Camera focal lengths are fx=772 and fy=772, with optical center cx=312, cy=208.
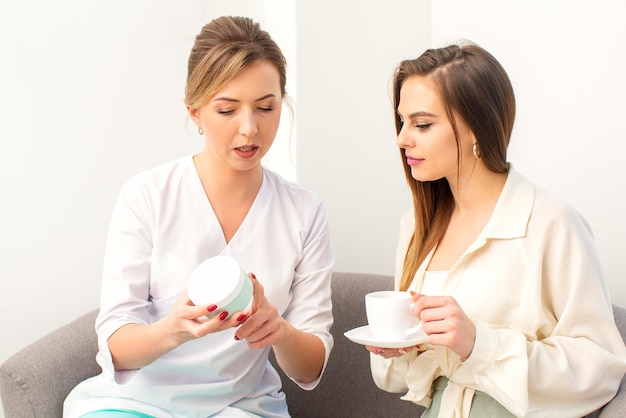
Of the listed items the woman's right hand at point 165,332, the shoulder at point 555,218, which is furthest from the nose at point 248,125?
the shoulder at point 555,218

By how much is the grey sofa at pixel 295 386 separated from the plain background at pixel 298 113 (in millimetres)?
292

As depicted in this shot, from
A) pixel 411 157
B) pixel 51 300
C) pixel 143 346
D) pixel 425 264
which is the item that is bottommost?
pixel 51 300

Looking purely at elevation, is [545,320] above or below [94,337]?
above

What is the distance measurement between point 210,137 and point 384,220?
3.41 ft

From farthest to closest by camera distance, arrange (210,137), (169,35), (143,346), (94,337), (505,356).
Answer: (169,35) < (94,337) < (210,137) < (143,346) < (505,356)

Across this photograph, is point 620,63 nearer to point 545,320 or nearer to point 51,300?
point 545,320

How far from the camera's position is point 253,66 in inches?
63.1

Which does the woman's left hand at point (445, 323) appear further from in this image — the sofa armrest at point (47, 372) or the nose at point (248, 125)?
the sofa armrest at point (47, 372)

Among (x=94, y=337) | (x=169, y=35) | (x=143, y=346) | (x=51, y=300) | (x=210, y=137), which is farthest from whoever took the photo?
(x=169, y=35)

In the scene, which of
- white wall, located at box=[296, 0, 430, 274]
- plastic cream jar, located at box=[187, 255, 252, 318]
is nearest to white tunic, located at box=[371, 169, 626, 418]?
plastic cream jar, located at box=[187, 255, 252, 318]

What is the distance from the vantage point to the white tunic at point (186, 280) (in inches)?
63.7

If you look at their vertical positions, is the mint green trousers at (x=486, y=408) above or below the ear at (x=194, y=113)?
below

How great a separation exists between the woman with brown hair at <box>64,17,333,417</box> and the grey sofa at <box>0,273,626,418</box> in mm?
88

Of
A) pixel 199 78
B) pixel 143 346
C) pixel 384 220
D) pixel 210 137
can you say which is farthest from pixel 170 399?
pixel 384 220
